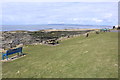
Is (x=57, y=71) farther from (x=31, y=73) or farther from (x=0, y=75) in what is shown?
(x=0, y=75)

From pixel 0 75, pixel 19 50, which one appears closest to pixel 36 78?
pixel 0 75

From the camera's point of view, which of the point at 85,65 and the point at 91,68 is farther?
the point at 85,65

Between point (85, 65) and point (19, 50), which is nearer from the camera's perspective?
point (85, 65)

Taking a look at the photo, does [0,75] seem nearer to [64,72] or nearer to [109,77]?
[64,72]

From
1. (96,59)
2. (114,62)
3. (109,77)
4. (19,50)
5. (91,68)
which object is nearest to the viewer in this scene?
(109,77)

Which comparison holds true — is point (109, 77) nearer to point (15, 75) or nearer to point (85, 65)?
point (85, 65)

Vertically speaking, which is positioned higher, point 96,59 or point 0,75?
point 96,59

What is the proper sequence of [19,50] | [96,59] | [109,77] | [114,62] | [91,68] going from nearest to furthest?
[109,77] < [91,68] < [114,62] < [96,59] < [19,50]

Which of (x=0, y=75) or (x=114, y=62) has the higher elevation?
(x=114, y=62)

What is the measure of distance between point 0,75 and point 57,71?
416cm

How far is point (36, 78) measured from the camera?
8125mm

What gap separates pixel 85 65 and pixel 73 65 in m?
0.87

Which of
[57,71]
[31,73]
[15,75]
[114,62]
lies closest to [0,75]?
[15,75]

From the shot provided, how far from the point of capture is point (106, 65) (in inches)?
351
